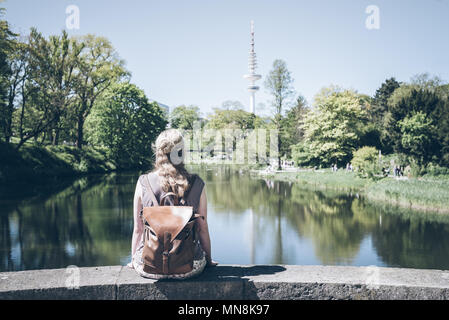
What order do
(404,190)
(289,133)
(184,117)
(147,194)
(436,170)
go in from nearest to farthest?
(147,194) → (404,190) → (436,170) → (289,133) → (184,117)

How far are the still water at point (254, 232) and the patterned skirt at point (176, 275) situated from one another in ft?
27.7

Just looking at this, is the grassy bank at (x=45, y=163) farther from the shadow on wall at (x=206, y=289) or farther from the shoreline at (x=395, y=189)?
the shadow on wall at (x=206, y=289)

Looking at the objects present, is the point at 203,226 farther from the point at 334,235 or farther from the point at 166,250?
the point at 334,235

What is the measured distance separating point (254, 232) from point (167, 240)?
13.2 m

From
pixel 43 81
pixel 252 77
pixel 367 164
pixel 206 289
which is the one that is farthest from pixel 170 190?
pixel 252 77

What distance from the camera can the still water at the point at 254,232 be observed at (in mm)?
11609

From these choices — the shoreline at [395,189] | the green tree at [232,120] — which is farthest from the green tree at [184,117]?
the shoreline at [395,189]

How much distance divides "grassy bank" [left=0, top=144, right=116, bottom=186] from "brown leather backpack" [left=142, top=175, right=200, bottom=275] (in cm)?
2617

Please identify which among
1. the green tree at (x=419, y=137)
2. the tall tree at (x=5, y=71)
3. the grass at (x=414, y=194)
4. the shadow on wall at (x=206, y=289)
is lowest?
the grass at (x=414, y=194)

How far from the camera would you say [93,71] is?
39750 millimetres

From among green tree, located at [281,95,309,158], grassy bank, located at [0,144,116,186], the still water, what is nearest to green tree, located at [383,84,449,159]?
the still water

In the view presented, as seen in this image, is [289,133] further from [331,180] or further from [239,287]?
[239,287]

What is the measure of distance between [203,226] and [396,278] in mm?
1378

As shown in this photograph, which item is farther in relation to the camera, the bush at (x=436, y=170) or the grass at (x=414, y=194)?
the bush at (x=436, y=170)
